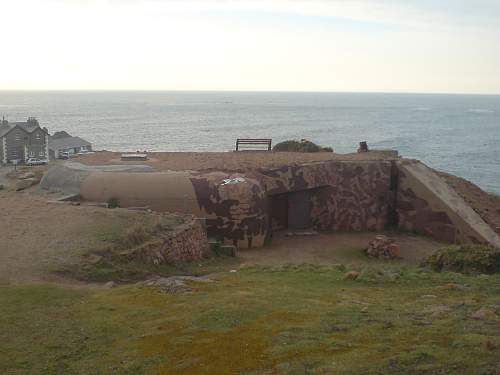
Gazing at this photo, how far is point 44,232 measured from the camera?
66.2ft

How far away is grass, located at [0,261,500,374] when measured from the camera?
9.62m

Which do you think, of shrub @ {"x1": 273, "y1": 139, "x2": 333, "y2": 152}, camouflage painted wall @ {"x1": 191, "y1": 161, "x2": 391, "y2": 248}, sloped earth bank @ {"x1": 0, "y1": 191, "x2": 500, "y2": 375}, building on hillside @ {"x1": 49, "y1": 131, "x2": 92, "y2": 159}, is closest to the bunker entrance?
camouflage painted wall @ {"x1": 191, "y1": 161, "x2": 391, "y2": 248}

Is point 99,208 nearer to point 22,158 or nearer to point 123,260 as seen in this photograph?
point 123,260

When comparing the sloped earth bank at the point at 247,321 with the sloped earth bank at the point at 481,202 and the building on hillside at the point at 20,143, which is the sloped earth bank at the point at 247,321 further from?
the building on hillside at the point at 20,143

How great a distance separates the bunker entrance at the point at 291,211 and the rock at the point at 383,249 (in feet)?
16.6

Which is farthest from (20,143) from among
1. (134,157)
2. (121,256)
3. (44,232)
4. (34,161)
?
(121,256)

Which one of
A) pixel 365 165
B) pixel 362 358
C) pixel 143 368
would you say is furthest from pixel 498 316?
pixel 365 165

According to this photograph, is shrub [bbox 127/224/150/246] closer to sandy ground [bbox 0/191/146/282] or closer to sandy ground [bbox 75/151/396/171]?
sandy ground [bbox 0/191/146/282]

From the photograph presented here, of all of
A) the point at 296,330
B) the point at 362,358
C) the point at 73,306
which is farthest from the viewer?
the point at 73,306

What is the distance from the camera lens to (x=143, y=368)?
1002 cm

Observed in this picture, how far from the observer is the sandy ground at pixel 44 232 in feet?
54.6

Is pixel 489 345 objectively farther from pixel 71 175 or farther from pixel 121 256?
pixel 71 175

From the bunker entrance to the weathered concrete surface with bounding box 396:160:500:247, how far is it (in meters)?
5.18

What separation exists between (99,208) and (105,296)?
9.74 metres
